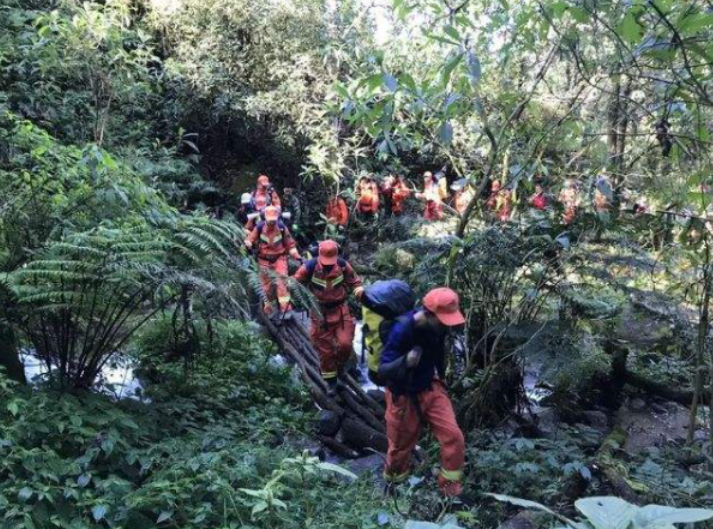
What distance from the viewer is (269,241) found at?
840 cm

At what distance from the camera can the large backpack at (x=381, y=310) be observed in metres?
4.76

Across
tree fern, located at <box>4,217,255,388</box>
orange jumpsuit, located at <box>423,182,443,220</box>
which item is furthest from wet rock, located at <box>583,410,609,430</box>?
orange jumpsuit, located at <box>423,182,443,220</box>

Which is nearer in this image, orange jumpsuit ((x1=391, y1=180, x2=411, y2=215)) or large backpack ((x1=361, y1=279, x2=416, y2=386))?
large backpack ((x1=361, y1=279, x2=416, y2=386))

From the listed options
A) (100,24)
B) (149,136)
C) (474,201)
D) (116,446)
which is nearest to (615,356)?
(474,201)

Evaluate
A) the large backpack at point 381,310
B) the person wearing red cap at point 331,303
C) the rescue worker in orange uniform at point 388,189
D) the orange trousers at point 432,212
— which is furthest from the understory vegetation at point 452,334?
the rescue worker in orange uniform at point 388,189

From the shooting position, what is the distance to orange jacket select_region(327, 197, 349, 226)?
14523 millimetres

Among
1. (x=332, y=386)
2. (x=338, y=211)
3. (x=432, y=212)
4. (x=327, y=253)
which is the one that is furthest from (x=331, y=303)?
(x=432, y=212)

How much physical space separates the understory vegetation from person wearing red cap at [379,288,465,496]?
0.77ft

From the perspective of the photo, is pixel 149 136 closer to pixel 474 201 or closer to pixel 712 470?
pixel 474 201

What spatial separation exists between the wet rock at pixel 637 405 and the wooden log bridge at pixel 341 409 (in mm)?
3469

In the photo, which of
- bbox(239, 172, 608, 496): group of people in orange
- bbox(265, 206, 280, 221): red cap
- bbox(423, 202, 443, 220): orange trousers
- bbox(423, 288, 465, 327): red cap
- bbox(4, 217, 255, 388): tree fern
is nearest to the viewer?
bbox(4, 217, 255, 388): tree fern

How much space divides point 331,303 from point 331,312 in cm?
11

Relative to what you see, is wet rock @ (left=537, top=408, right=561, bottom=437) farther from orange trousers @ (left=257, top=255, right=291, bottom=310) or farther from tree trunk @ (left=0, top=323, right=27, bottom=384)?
tree trunk @ (left=0, top=323, right=27, bottom=384)

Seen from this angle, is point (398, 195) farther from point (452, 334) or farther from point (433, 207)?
point (452, 334)
